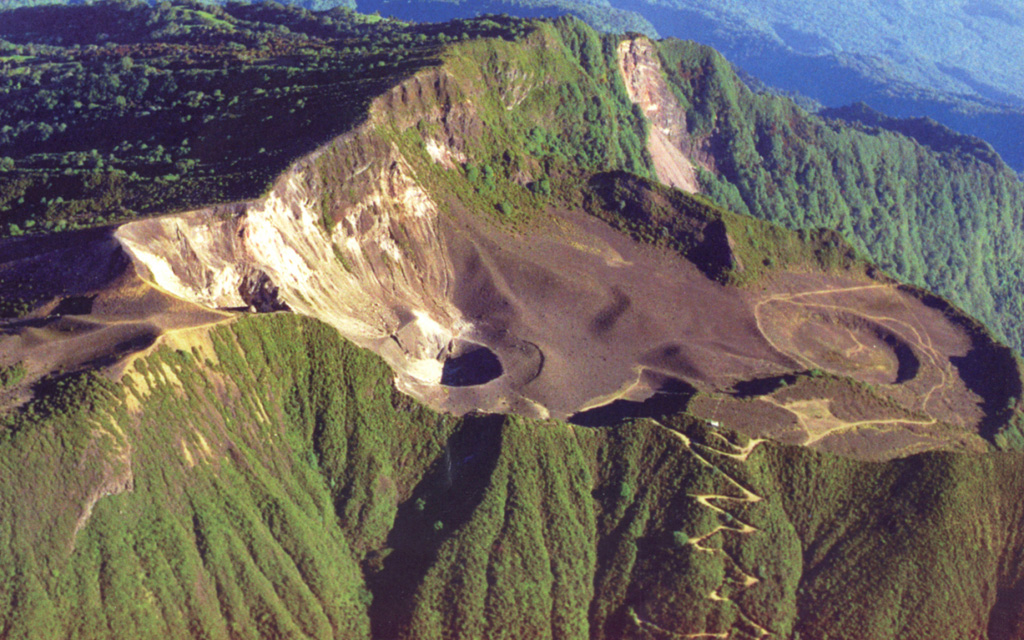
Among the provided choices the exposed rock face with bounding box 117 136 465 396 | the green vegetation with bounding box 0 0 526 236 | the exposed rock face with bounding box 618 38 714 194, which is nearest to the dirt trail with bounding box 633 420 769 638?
the exposed rock face with bounding box 117 136 465 396

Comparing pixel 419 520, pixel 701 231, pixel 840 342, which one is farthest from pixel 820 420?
pixel 419 520

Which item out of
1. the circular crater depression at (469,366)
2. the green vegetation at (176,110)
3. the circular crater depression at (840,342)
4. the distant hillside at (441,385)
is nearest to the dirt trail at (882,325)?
the circular crater depression at (840,342)

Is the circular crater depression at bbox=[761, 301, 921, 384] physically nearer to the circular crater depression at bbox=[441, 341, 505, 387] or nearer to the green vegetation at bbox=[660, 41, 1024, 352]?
the circular crater depression at bbox=[441, 341, 505, 387]

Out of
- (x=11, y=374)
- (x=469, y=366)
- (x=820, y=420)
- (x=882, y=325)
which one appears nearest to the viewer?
(x=11, y=374)

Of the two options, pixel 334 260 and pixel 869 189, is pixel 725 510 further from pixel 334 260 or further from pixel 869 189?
pixel 869 189

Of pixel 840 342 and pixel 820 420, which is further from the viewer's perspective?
pixel 840 342

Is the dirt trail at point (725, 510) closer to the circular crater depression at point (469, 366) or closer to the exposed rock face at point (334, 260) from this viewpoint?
the circular crater depression at point (469, 366)

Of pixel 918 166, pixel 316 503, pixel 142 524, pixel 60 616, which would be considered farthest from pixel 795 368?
pixel 918 166
